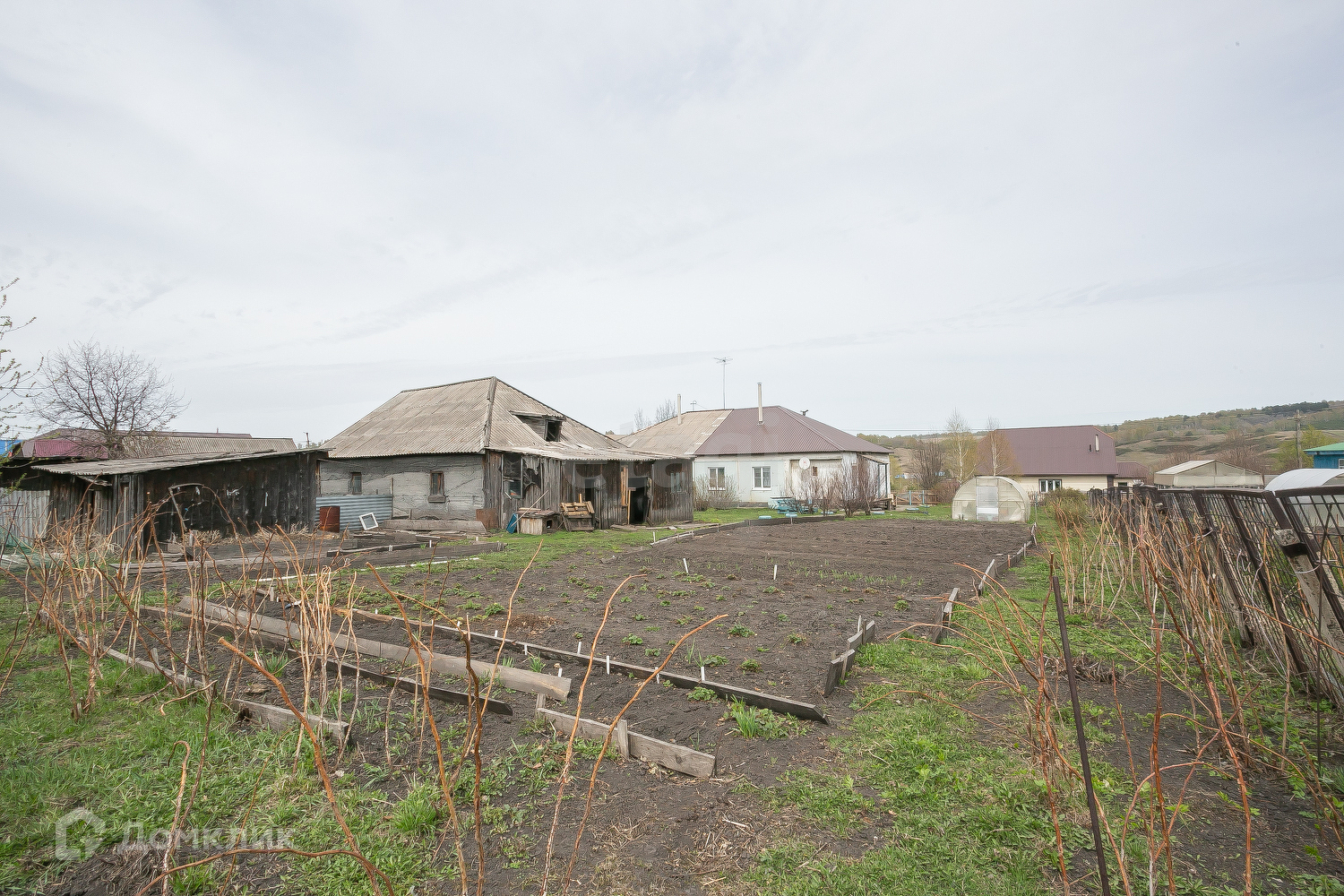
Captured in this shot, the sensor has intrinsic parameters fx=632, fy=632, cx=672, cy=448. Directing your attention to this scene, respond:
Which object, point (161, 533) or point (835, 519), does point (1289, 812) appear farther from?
point (835, 519)

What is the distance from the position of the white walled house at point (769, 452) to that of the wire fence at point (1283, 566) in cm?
2425

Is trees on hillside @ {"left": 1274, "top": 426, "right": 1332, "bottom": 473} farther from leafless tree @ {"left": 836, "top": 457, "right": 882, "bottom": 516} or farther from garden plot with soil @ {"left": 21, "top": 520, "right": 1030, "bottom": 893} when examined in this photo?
garden plot with soil @ {"left": 21, "top": 520, "right": 1030, "bottom": 893}

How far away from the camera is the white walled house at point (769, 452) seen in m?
32.8

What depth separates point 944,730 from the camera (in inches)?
178

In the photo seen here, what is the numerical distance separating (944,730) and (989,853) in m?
1.45

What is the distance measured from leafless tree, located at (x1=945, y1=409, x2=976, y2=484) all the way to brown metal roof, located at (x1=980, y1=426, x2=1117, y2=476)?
179 cm

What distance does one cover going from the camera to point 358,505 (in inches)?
841

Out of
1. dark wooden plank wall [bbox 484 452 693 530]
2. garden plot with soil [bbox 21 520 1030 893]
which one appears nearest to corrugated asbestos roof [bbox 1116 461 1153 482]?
dark wooden plank wall [bbox 484 452 693 530]

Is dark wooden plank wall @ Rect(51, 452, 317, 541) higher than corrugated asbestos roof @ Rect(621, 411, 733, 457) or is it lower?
lower

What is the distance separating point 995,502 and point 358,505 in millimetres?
23290

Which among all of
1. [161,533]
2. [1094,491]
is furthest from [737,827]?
[1094,491]

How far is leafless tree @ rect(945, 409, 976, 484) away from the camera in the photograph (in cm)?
4288

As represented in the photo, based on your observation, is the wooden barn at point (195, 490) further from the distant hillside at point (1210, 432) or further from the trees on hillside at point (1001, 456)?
the distant hillside at point (1210, 432)

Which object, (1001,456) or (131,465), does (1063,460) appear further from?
(131,465)
